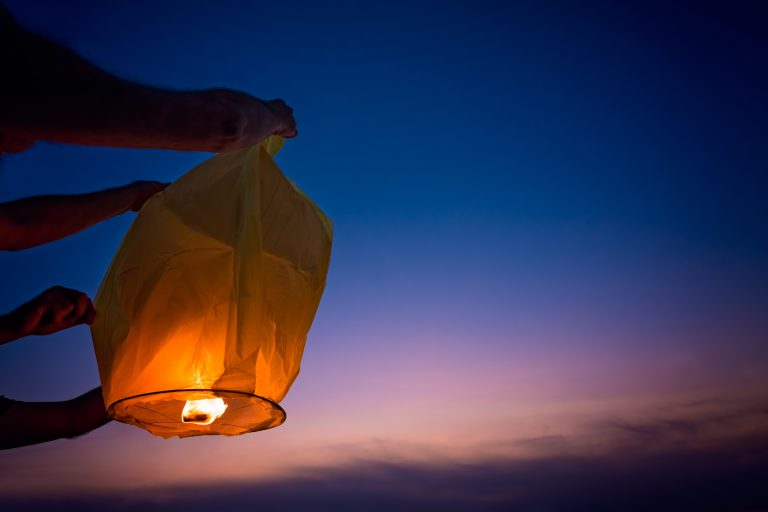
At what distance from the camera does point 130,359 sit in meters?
1.26

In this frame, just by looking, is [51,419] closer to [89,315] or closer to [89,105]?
[89,315]

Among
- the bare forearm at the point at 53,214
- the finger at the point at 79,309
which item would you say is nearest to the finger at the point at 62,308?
the finger at the point at 79,309

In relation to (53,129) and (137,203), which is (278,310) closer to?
(137,203)

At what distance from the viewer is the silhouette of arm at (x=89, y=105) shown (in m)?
0.56

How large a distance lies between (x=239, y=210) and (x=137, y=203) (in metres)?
0.48

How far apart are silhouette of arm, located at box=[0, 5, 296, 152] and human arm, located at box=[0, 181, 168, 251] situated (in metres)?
0.84

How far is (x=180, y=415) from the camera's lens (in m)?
1.47

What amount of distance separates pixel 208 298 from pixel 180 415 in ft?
1.43

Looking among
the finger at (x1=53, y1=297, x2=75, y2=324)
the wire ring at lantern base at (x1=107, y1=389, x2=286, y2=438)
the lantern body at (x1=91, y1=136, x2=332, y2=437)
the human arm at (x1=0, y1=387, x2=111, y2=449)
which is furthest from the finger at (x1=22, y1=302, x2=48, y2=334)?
the human arm at (x1=0, y1=387, x2=111, y2=449)

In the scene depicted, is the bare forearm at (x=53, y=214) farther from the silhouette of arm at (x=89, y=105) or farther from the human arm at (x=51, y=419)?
the silhouette of arm at (x=89, y=105)

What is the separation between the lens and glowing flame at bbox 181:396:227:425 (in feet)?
4.29

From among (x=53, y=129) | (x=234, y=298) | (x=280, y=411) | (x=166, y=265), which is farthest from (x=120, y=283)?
(x=53, y=129)

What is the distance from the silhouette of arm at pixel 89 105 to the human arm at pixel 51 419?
1479 millimetres

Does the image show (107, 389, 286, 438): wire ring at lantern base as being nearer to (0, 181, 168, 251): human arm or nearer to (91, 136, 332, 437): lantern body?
(91, 136, 332, 437): lantern body
